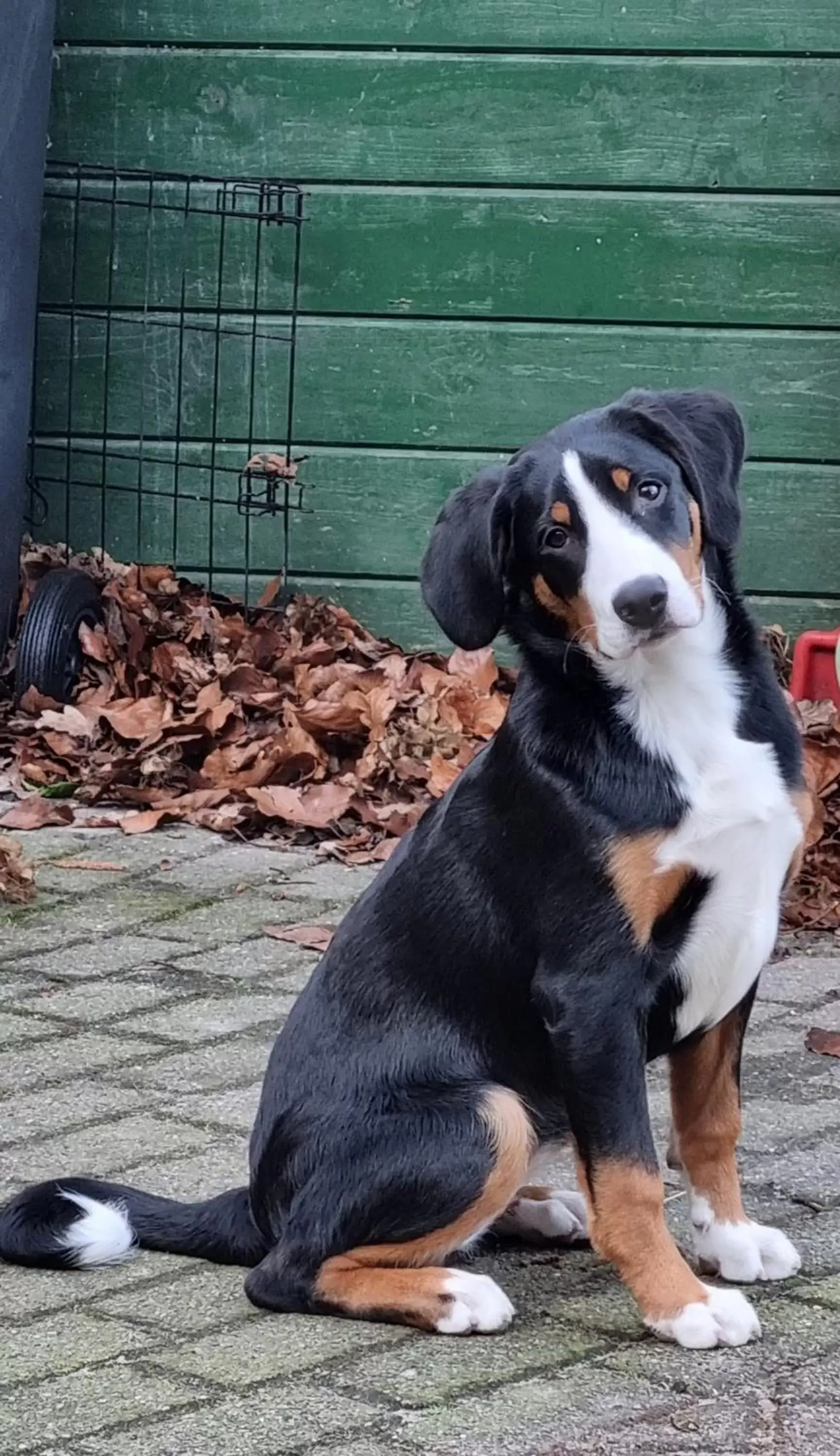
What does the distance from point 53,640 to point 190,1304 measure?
3.58m

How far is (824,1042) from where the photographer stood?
388 centimetres

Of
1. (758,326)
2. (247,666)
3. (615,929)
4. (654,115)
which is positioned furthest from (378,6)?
(615,929)

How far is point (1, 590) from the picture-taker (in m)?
6.26

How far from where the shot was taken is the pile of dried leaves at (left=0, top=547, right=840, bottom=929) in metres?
5.43

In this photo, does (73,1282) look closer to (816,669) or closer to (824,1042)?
(824,1042)

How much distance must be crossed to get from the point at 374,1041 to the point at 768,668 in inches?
30.3

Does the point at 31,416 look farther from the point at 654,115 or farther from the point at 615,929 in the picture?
the point at 615,929

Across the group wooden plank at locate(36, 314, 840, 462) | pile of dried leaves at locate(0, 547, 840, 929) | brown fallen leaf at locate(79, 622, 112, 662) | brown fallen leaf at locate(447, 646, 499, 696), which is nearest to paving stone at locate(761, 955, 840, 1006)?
pile of dried leaves at locate(0, 547, 840, 929)

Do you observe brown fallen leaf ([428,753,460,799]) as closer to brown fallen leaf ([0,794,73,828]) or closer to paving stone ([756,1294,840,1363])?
brown fallen leaf ([0,794,73,828])

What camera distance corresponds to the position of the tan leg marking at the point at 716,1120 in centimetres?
291

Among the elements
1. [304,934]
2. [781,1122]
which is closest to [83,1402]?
[781,1122]

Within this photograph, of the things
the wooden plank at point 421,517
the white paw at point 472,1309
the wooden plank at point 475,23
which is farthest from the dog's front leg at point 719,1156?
the wooden plank at point 475,23

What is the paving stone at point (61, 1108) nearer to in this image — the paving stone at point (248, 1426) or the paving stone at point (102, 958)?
the paving stone at point (102, 958)

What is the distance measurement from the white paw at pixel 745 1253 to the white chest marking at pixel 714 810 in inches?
12.6
